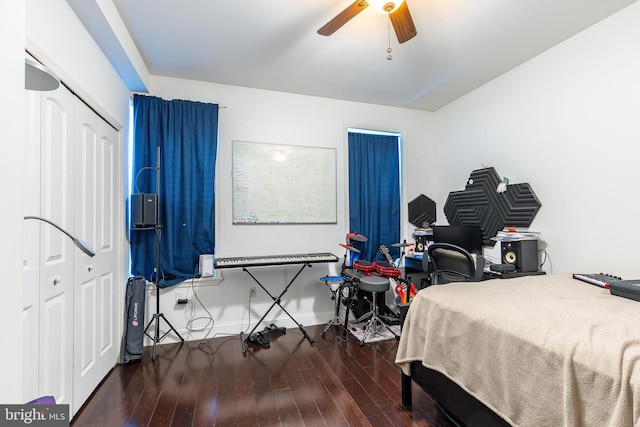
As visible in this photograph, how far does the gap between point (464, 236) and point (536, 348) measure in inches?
90.0

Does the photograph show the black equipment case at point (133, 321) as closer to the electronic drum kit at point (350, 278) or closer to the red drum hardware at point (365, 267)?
the electronic drum kit at point (350, 278)

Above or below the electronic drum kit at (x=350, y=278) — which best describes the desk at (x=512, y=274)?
above

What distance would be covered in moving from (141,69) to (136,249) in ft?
5.60

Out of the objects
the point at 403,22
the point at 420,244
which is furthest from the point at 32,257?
the point at 420,244

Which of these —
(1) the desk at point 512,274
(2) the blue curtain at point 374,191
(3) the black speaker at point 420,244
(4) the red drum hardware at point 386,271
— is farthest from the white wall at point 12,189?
(3) the black speaker at point 420,244

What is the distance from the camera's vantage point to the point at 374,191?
12.0 feet

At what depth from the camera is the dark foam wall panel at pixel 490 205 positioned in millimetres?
2723

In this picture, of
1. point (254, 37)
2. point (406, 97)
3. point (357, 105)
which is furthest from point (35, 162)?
point (406, 97)

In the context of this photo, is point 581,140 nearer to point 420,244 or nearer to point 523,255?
point 523,255

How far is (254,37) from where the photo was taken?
7.54 ft

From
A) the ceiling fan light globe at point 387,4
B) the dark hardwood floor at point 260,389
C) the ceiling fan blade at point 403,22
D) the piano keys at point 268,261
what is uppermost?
the ceiling fan light globe at point 387,4

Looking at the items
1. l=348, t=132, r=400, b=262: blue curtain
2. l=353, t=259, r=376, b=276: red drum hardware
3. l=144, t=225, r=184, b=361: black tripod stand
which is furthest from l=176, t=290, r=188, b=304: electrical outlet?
l=348, t=132, r=400, b=262: blue curtain

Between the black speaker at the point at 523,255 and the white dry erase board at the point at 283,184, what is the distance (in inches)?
73.6

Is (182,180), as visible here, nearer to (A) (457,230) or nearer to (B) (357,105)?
(B) (357,105)
